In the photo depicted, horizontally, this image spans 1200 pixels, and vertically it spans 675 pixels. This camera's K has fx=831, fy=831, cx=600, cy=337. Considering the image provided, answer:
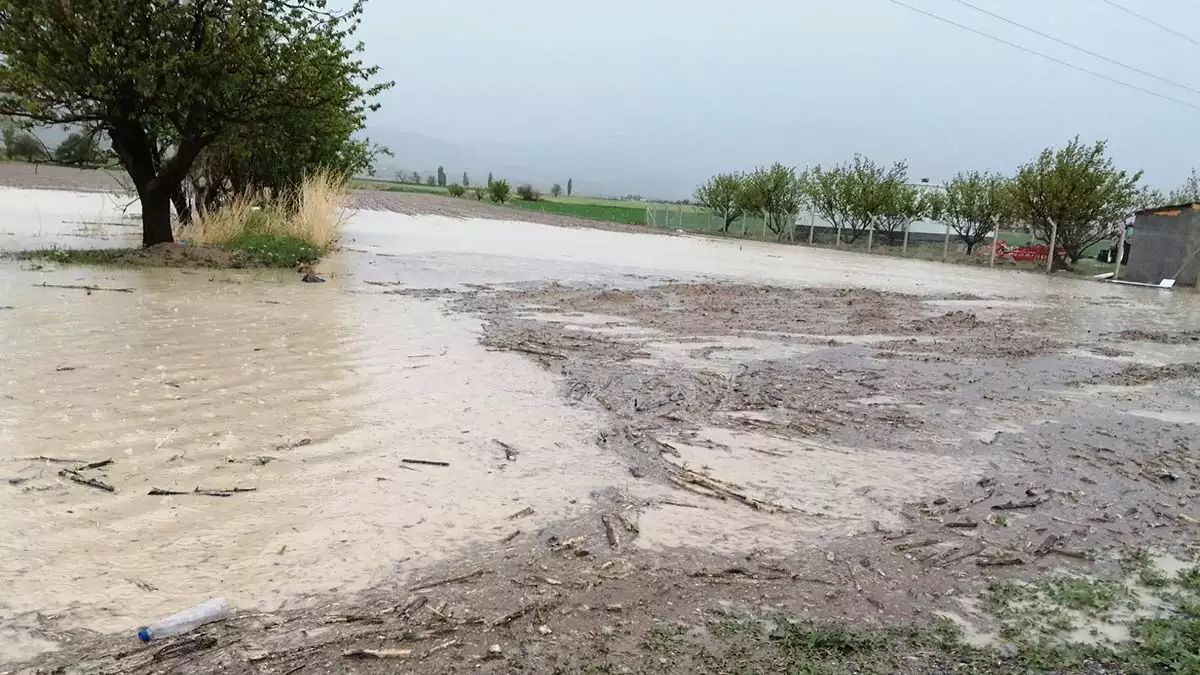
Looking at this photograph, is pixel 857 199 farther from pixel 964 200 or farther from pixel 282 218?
pixel 282 218

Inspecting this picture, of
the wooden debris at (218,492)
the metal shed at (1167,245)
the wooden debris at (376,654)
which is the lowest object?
the wooden debris at (376,654)

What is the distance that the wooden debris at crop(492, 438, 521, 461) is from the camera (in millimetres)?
5000

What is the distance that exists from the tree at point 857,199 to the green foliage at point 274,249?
30.6 metres

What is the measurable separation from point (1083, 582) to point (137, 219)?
78.3 ft

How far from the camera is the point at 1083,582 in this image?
3770 mm

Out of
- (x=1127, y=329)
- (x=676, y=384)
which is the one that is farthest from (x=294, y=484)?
(x=1127, y=329)

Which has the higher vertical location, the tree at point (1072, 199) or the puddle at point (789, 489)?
the tree at point (1072, 199)

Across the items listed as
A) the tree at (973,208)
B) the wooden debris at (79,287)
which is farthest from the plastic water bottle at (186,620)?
the tree at (973,208)

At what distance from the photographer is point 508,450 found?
16.8ft

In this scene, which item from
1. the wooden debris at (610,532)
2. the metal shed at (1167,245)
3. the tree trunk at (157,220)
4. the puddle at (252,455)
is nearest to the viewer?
the puddle at (252,455)

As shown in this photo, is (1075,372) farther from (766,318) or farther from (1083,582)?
(1083,582)

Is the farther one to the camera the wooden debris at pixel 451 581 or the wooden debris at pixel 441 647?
the wooden debris at pixel 451 581

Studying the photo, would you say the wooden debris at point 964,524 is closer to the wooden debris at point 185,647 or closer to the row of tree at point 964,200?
the wooden debris at point 185,647

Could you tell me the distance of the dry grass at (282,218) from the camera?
50.8 ft
